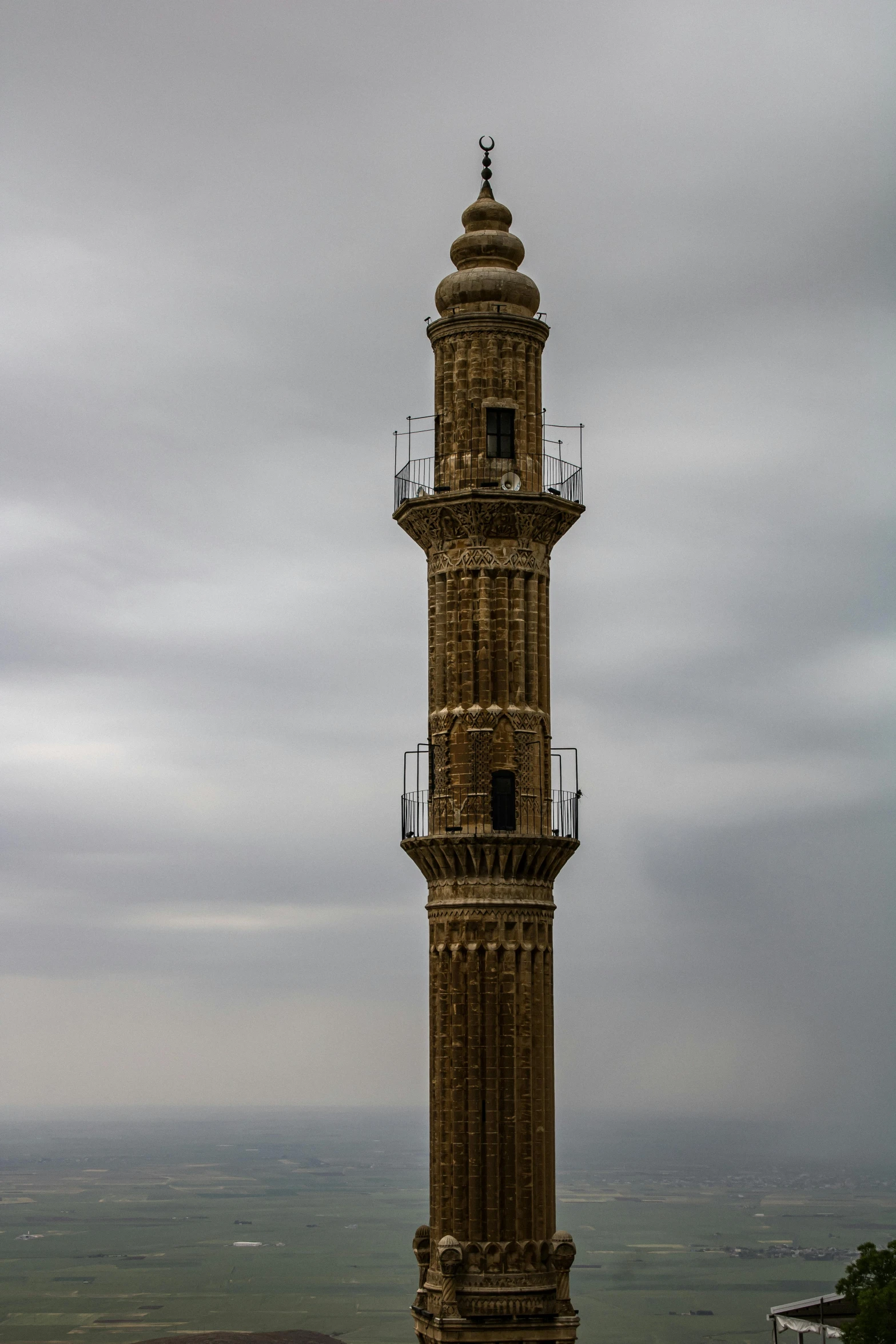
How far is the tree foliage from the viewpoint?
48.8 metres

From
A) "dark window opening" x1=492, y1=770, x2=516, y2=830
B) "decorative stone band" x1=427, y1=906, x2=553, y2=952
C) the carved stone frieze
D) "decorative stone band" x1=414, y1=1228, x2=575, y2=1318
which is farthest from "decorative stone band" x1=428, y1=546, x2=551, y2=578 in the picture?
"decorative stone band" x1=414, y1=1228, x2=575, y2=1318

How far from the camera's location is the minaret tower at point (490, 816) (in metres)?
42.3

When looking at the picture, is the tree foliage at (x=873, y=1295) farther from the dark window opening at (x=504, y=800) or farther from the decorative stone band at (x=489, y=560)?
the decorative stone band at (x=489, y=560)

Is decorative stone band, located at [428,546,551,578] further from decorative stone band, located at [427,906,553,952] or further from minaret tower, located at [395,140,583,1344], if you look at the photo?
decorative stone band, located at [427,906,553,952]

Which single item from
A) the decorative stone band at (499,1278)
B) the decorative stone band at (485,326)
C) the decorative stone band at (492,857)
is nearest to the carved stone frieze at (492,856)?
the decorative stone band at (492,857)

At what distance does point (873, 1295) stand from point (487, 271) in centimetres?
2890

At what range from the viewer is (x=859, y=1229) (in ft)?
623

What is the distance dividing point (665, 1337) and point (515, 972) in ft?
344

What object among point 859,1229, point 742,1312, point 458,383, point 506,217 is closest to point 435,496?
point 458,383

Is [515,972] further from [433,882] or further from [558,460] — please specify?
[558,460]

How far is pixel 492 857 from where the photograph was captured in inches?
1731

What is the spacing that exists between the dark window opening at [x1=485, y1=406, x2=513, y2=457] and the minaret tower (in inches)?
1.6

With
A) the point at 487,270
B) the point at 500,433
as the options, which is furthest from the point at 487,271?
the point at 500,433

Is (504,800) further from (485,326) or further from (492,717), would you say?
(485,326)
